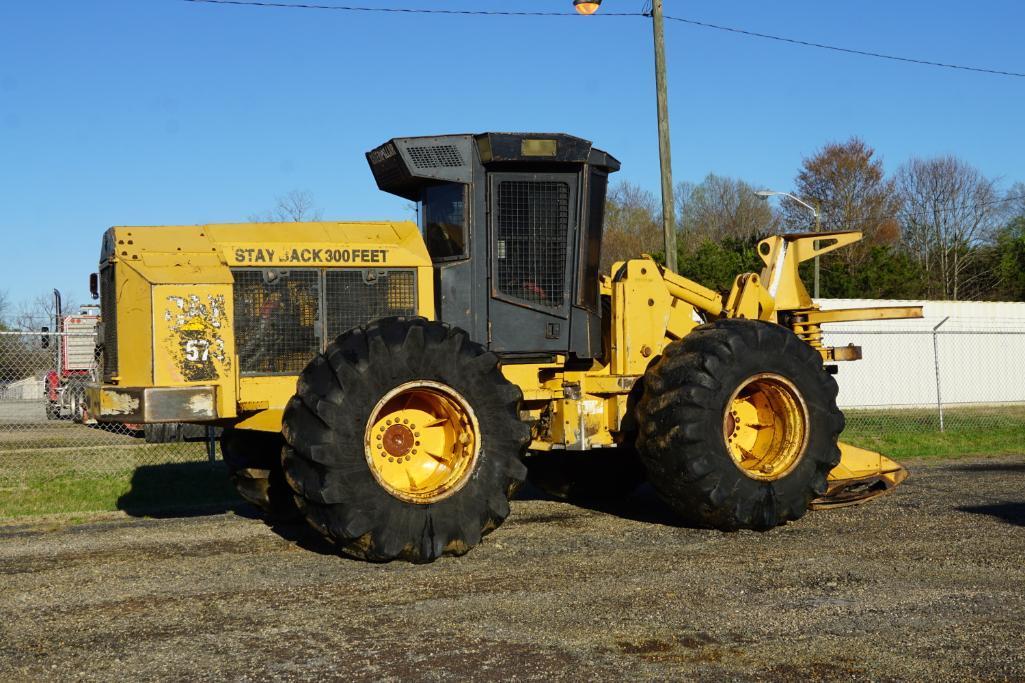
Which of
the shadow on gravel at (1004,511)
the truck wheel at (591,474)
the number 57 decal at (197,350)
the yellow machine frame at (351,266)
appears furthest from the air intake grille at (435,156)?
the shadow on gravel at (1004,511)

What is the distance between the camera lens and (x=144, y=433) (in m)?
19.7

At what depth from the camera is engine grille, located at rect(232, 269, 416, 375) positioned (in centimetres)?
853

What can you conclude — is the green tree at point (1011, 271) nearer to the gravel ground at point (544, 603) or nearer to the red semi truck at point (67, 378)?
the red semi truck at point (67, 378)

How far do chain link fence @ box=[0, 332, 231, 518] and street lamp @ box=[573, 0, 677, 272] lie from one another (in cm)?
713

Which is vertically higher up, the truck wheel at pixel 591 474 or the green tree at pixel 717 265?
the green tree at pixel 717 265

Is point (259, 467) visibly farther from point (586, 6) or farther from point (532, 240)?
point (586, 6)

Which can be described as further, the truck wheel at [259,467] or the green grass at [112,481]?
the green grass at [112,481]

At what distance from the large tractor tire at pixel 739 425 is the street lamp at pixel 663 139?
6856mm

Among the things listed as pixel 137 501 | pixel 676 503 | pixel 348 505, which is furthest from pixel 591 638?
pixel 137 501

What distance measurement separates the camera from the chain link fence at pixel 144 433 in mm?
12547

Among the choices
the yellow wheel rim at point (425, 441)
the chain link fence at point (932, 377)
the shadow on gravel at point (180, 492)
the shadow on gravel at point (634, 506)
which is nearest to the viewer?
the yellow wheel rim at point (425, 441)

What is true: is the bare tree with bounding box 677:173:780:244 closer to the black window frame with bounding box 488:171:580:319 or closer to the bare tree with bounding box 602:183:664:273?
the bare tree with bounding box 602:183:664:273

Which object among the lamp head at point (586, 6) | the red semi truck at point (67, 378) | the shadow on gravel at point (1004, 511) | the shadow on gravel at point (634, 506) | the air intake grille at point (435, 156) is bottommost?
the shadow on gravel at point (1004, 511)

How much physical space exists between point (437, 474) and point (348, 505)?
94 cm
